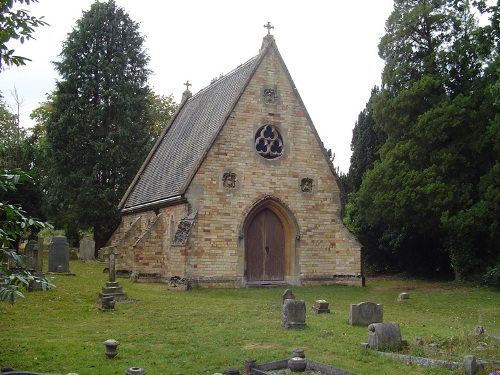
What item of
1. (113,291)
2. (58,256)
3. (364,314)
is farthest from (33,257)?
(364,314)

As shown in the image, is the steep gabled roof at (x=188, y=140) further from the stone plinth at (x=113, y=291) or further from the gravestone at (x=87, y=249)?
the gravestone at (x=87, y=249)

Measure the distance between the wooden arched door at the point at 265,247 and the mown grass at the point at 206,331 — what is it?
9.00 feet

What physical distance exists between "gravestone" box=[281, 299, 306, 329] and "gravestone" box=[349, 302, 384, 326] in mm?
1268

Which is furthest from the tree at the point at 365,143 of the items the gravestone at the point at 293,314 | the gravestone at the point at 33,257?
the gravestone at the point at 293,314

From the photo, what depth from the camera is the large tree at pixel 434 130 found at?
23.3 m

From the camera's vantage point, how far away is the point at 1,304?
1470 centimetres

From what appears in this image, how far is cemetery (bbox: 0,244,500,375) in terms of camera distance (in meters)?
8.79

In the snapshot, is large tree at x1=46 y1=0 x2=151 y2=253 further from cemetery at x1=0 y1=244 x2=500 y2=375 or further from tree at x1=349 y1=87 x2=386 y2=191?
cemetery at x1=0 y1=244 x2=500 y2=375

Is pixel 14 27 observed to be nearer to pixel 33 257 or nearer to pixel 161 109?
pixel 33 257

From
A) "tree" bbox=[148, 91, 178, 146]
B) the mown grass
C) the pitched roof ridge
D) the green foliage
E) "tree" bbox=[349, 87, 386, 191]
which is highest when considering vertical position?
"tree" bbox=[148, 91, 178, 146]

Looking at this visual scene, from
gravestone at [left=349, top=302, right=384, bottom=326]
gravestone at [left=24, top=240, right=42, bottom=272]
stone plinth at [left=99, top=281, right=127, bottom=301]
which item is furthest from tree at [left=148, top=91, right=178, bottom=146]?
gravestone at [left=349, top=302, right=384, bottom=326]

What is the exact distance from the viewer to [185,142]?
26.0 meters

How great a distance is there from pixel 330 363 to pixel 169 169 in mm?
17903

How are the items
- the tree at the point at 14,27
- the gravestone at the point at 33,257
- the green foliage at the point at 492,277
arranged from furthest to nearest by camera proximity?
the green foliage at the point at 492,277 → the gravestone at the point at 33,257 → the tree at the point at 14,27
